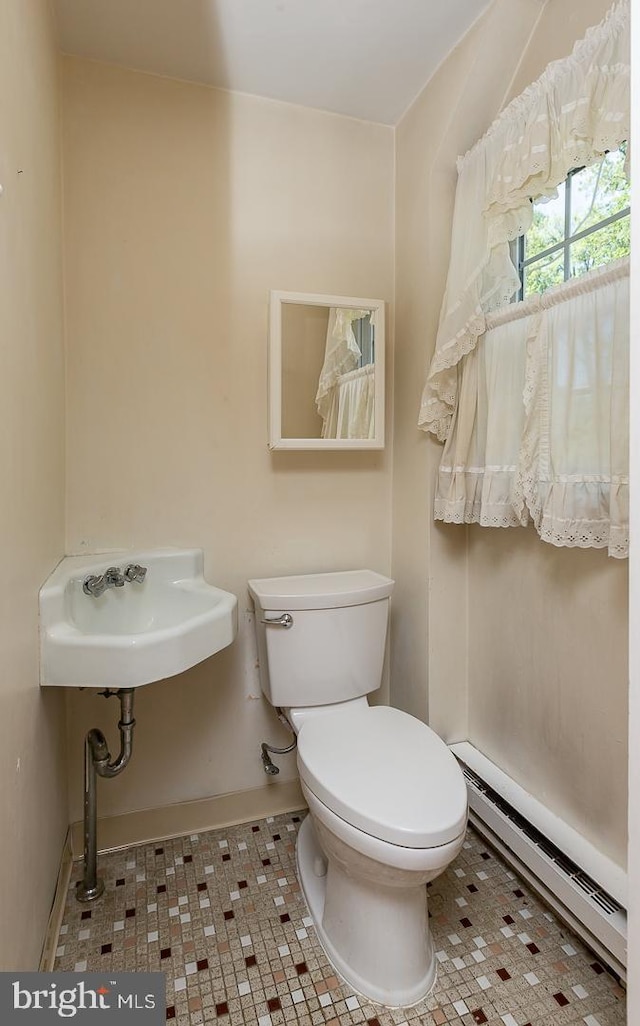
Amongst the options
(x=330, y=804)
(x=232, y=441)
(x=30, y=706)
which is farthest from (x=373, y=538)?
(x=30, y=706)

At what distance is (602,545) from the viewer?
1.15 metres

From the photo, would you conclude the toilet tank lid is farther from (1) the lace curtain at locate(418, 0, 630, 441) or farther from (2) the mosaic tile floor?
(2) the mosaic tile floor

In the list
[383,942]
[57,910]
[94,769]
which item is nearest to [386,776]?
[383,942]

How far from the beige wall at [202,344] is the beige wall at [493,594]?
0.62 ft

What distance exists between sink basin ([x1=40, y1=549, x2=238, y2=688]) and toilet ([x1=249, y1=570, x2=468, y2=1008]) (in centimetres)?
21

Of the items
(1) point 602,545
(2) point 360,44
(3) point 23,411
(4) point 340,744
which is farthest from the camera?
(2) point 360,44

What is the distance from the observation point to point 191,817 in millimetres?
1692

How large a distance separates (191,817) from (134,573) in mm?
836

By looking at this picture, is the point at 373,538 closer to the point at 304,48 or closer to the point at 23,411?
the point at 23,411

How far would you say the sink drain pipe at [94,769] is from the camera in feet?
4.55

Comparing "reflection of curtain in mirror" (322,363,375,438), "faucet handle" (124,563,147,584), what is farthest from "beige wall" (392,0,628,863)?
"faucet handle" (124,563,147,584)

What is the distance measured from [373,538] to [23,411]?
3.81ft

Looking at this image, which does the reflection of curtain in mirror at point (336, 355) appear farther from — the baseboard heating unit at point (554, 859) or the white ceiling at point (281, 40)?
the baseboard heating unit at point (554, 859)

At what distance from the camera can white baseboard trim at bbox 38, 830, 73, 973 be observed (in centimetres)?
118
